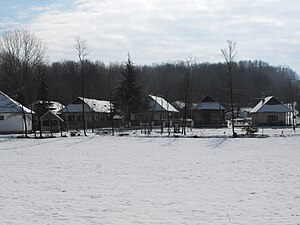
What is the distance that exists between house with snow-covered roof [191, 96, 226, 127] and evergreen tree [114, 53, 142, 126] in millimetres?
10320

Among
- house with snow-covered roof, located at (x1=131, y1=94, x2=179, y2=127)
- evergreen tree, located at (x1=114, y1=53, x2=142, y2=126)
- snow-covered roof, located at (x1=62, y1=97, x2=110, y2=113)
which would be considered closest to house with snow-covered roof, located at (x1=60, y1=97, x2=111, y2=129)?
snow-covered roof, located at (x1=62, y1=97, x2=110, y2=113)

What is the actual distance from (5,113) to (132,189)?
46507mm

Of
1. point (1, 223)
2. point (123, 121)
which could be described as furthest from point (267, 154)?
point (123, 121)

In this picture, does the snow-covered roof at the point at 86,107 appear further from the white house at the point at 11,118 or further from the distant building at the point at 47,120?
the white house at the point at 11,118

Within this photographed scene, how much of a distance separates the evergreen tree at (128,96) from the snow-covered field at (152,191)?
48.1 metres

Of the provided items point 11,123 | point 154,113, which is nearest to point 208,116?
point 154,113

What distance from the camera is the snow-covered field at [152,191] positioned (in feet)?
34.7

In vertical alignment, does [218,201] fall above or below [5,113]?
below

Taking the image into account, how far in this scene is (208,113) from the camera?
74.2m

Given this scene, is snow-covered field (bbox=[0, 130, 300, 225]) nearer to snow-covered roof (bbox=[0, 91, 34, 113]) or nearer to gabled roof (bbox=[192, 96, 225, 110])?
snow-covered roof (bbox=[0, 91, 34, 113])

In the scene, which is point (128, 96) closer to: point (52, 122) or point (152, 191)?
point (52, 122)

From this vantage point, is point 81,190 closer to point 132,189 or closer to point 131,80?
point 132,189

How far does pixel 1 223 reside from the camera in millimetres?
10047

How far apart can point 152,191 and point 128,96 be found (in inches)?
2300
